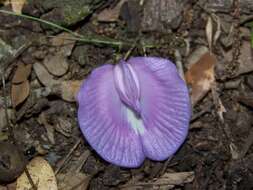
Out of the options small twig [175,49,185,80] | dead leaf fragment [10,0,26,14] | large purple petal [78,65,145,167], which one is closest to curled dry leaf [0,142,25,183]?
large purple petal [78,65,145,167]

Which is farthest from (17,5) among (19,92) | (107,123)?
(107,123)

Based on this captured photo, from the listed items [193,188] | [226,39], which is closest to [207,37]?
[226,39]

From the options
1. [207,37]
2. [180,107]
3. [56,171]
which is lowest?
[56,171]

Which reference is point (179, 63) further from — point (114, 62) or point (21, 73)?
point (21, 73)

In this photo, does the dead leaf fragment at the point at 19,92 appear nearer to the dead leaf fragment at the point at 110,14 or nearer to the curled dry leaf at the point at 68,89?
the curled dry leaf at the point at 68,89

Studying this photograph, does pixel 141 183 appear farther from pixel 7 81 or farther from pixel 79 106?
pixel 7 81

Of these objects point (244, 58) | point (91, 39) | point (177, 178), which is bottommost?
point (177, 178)
